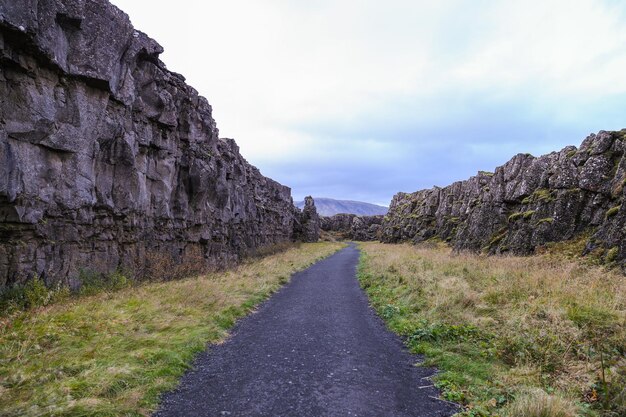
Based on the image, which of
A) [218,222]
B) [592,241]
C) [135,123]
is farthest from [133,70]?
[592,241]

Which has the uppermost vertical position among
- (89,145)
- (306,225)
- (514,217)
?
(89,145)

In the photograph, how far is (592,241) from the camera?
18172 millimetres

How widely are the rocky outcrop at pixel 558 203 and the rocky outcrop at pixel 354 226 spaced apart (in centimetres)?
7579

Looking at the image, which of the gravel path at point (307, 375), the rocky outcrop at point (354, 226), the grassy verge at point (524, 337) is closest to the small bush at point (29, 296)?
the gravel path at point (307, 375)

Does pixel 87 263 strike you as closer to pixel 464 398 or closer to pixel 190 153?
pixel 190 153

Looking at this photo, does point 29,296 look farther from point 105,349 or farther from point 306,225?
point 306,225

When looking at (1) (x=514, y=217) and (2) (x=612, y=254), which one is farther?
(1) (x=514, y=217)

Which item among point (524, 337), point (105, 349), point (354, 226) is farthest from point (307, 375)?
→ point (354, 226)

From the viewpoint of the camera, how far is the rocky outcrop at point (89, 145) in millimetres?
11109

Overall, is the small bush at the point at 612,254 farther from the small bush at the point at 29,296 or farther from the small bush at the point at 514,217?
the small bush at the point at 29,296

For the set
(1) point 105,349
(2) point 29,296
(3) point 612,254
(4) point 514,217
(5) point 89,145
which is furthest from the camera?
(4) point 514,217

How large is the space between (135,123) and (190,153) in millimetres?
6131

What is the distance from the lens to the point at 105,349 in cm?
840

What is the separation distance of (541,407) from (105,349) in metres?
8.81
